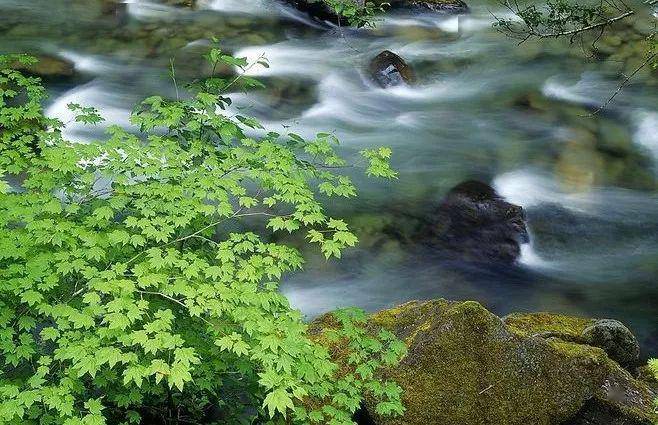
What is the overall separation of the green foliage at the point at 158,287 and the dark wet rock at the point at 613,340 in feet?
8.01

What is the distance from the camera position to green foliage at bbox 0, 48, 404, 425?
3.30m

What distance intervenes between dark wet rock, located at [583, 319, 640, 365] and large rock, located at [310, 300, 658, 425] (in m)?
0.73

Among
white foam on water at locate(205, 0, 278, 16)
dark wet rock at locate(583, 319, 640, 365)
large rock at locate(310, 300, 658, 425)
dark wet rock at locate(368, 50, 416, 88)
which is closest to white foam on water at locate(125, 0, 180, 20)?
white foam on water at locate(205, 0, 278, 16)

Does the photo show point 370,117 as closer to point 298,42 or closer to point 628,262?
point 298,42

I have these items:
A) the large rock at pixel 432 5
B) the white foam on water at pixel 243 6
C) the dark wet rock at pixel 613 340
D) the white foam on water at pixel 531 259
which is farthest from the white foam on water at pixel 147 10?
the dark wet rock at pixel 613 340

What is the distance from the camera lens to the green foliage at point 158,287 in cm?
330

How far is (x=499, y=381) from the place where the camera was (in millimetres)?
4891

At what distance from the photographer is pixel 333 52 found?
13.9 metres

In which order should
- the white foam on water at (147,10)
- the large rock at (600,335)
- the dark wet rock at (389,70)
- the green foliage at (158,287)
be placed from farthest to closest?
the white foam on water at (147,10) → the dark wet rock at (389,70) → the large rock at (600,335) → the green foliage at (158,287)

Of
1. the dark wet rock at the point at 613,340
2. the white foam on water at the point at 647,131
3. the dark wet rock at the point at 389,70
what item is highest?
the dark wet rock at the point at 613,340

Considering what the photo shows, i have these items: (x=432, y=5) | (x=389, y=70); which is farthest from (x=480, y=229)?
(x=432, y=5)

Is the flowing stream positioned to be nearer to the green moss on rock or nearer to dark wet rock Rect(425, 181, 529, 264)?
dark wet rock Rect(425, 181, 529, 264)

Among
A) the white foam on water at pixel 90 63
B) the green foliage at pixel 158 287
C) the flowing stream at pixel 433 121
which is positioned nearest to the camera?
the green foliage at pixel 158 287

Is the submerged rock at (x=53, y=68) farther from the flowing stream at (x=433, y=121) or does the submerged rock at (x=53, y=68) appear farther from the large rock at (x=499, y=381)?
the large rock at (x=499, y=381)
